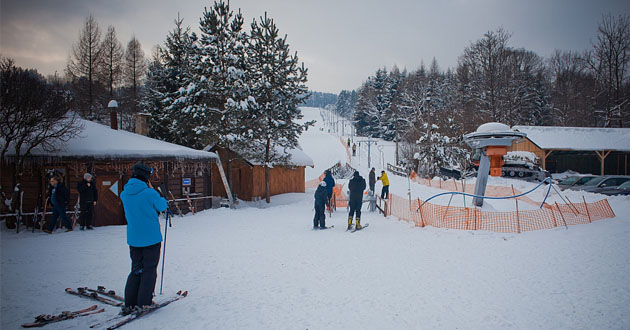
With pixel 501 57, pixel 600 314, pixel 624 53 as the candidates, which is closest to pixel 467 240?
pixel 600 314

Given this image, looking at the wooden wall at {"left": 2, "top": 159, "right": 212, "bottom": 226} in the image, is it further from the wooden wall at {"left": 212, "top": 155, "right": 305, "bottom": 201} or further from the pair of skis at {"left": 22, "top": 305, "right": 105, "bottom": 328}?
the pair of skis at {"left": 22, "top": 305, "right": 105, "bottom": 328}

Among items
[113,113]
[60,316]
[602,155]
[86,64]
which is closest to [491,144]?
[60,316]

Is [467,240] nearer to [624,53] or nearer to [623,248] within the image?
[623,248]

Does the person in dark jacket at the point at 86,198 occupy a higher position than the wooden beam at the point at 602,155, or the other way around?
the wooden beam at the point at 602,155

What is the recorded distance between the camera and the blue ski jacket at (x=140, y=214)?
380 cm

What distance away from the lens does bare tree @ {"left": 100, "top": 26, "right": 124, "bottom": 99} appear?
80.6ft

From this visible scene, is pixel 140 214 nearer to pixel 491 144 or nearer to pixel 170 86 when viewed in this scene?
pixel 491 144

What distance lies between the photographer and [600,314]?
157 inches

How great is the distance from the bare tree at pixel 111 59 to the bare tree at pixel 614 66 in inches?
1700

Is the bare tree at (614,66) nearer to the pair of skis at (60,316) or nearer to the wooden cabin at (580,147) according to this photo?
the wooden cabin at (580,147)

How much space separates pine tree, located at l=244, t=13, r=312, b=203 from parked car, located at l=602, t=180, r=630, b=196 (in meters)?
15.7

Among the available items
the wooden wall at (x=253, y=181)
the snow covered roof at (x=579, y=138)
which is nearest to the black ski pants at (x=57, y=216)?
the wooden wall at (x=253, y=181)

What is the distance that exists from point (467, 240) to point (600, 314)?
3.93 meters

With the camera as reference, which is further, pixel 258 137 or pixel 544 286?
pixel 258 137
